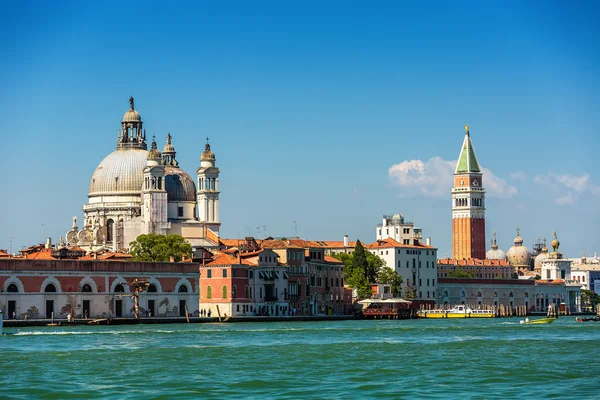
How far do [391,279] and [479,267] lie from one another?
168 feet

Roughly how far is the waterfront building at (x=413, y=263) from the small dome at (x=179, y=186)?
16.0m

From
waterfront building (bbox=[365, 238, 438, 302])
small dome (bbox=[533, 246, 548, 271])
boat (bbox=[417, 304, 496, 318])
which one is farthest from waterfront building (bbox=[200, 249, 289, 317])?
small dome (bbox=[533, 246, 548, 271])

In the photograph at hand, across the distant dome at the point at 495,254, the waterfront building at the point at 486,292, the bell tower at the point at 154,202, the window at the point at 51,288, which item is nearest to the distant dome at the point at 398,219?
the waterfront building at the point at 486,292

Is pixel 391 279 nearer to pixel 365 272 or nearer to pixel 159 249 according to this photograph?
pixel 365 272

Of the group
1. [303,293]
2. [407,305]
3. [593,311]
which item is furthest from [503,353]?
[593,311]

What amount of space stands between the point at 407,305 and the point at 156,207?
2270 cm

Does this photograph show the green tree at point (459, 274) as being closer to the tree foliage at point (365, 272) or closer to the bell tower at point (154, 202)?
the tree foliage at point (365, 272)

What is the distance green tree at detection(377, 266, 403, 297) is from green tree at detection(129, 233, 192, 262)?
1781 centimetres

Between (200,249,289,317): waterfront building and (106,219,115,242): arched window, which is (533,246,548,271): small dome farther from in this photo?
(200,249,289,317): waterfront building

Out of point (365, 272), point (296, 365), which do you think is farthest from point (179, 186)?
point (296, 365)

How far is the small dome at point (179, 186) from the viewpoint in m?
111

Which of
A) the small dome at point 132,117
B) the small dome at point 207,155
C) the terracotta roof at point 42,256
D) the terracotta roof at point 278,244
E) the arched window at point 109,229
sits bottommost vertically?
the terracotta roof at point 42,256

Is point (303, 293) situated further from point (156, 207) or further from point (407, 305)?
point (156, 207)

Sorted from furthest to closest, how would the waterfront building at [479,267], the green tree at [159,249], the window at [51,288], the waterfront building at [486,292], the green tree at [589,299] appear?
1. the green tree at [589,299]
2. the waterfront building at [479,267]
3. the waterfront building at [486,292]
4. the green tree at [159,249]
5. the window at [51,288]
